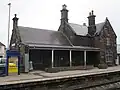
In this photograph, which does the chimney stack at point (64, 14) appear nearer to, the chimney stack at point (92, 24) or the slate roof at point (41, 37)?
the slate roof at point (41, 37)

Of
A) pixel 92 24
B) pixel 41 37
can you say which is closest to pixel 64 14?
pixel 92 24

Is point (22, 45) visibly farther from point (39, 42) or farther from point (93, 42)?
point (93, 42)

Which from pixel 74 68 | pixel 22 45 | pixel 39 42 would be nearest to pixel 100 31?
pixel 74 68

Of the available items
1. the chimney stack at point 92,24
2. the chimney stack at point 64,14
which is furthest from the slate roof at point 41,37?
the chimney stack at point 92,24

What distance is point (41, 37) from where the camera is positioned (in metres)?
25.6

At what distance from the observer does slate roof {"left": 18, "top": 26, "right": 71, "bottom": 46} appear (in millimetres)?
23591

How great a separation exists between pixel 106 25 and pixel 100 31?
2.16m

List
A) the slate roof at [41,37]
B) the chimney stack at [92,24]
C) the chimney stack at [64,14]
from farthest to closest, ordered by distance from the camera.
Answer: the chimney stack at [64,14]
the chimney stack at [92,24]
the slate roof at [41,37]

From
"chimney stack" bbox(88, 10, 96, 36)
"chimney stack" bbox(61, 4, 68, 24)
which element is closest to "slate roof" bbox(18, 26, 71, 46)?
"chimney stack" bbox(61, 4, 68, 24)

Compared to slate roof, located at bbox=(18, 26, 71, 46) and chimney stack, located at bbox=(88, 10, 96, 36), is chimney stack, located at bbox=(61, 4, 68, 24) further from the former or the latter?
chimney stack, located at bbox=(88, 10, 96, 36)

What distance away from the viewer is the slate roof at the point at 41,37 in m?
23.6

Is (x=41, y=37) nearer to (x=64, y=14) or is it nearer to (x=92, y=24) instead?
(x=64, y=14)

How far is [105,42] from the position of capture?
2920cm

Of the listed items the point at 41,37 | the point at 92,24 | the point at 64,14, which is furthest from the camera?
the point at 64,14
